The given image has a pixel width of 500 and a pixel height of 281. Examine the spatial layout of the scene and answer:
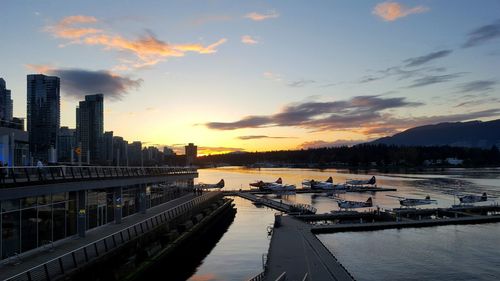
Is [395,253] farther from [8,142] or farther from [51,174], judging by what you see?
[8,142]

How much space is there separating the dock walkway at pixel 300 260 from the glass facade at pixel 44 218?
14.7 m

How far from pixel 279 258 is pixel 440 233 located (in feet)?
103

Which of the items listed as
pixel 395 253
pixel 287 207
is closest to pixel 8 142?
pixel 395 253

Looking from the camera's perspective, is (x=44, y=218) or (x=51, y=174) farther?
(x=51, y=174)

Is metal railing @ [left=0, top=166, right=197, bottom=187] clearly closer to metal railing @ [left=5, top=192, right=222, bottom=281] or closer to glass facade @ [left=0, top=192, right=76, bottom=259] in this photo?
glass facade @ [left=0, top=192, right=76, bottom=259]

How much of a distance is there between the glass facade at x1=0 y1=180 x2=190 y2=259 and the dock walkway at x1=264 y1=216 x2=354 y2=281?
1474 centimetres

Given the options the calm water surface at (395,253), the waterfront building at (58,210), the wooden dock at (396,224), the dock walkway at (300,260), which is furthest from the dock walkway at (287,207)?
the waterfront building at (58,210)

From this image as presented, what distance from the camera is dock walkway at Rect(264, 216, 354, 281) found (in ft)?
100

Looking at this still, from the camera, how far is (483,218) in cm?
6712

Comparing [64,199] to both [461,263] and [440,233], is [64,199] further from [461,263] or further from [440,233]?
[440,233]

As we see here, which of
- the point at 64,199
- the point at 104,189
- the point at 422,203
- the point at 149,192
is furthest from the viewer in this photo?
the point at 422,203

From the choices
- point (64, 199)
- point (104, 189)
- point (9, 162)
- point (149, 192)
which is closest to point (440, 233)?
point (149, 192)

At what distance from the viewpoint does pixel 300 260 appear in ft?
115

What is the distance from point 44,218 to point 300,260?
739 inches
